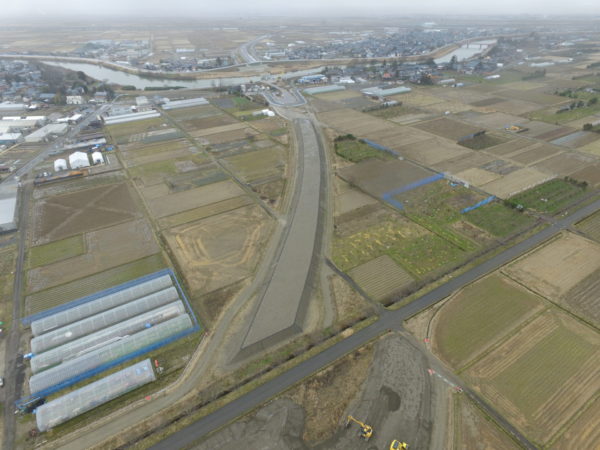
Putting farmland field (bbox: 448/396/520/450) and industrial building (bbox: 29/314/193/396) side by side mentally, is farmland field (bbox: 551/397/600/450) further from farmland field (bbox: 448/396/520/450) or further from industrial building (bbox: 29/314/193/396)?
industrial building (bbox: 29/314/193/396)

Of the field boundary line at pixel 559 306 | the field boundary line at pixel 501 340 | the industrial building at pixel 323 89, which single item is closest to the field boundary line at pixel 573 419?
the field boundary line at pixel 501 340

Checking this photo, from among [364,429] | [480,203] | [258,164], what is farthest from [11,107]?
[480,203]

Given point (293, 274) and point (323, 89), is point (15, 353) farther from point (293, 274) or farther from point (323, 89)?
point (323, 89)

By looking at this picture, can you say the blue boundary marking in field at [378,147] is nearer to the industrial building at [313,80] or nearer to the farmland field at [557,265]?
the farmland field at [557,265]

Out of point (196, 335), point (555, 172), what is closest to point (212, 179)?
point (196, 335)

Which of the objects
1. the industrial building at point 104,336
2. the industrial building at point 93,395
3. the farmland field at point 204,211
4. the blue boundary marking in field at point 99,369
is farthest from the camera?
the farmland field at point 204,211

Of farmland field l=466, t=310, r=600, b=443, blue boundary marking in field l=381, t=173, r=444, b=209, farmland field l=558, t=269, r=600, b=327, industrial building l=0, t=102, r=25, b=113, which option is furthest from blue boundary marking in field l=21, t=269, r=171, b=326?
industrial building l=0, t=102, r=25, b=113
